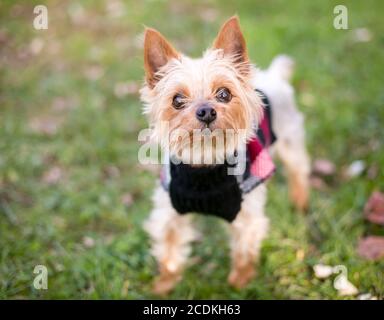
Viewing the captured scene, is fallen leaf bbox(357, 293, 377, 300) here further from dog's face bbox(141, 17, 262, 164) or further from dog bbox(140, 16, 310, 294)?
dog's face bbox(141, 17, 262, 164)

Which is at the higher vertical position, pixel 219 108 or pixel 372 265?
pixel 219 108

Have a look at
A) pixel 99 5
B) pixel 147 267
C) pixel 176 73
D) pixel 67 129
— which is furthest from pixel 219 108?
pixel 99 5

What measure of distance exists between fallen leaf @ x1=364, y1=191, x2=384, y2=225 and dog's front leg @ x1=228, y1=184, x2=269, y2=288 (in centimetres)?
105

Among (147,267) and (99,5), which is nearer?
(147,267)

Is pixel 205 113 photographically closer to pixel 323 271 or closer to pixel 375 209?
pixel 323 271

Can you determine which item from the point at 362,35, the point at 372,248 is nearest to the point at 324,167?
the point at 372,248

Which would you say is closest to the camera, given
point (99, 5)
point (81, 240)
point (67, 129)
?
point (81, 240)

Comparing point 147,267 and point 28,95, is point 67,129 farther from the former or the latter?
point 147,267

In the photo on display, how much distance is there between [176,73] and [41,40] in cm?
470

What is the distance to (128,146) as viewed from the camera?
500 centimetres

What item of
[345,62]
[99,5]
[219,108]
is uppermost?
[99,5]

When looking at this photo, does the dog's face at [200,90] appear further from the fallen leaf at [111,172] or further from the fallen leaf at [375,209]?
the fallen leaf at [111,172]

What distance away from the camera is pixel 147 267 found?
373 centimetres

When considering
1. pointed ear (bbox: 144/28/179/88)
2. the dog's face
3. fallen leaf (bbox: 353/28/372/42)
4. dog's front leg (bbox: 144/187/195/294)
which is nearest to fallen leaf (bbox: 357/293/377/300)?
dog's front leg (bbox: 144/187/195/294)
